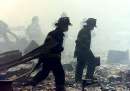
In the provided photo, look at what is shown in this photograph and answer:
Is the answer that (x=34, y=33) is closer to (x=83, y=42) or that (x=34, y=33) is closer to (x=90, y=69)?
(x=90, y=69)

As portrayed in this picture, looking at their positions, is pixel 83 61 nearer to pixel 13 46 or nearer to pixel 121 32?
pixel 13 46

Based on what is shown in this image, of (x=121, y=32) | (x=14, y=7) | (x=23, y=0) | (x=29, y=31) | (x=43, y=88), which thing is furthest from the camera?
(x=23, y=0)

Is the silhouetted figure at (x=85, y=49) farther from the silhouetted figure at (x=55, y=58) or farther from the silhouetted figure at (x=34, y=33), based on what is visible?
the silhouetted figure at (x=34, y=33)

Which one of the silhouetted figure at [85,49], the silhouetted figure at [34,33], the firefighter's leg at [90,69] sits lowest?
the firefighter's leg at [90,69]

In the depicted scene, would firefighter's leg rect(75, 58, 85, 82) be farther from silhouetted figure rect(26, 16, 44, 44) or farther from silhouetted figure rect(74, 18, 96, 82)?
silhouetted figure rect(26, 16, 44, 44)

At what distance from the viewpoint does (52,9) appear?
40.6 meters

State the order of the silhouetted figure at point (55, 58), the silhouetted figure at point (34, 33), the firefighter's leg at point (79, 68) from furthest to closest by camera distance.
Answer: the silhouetted figure at point (34, 33), the firefighter's leg at point (79, 68), the silhouetted figure at point (55, 58)

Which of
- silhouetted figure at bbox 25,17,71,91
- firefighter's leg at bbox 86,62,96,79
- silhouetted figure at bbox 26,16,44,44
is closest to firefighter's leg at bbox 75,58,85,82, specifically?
firefighter's leg at bbox 86,62,96,79

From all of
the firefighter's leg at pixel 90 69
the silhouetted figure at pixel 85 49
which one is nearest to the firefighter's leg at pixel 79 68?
the silhouetted figure at pixel 85 49

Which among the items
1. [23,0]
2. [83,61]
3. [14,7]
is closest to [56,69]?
[83,61]

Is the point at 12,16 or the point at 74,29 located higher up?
the point at 12,16

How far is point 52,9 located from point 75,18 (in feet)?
21.0

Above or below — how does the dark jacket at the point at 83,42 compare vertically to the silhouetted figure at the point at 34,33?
below

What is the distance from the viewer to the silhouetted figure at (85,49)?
38.4 ft
